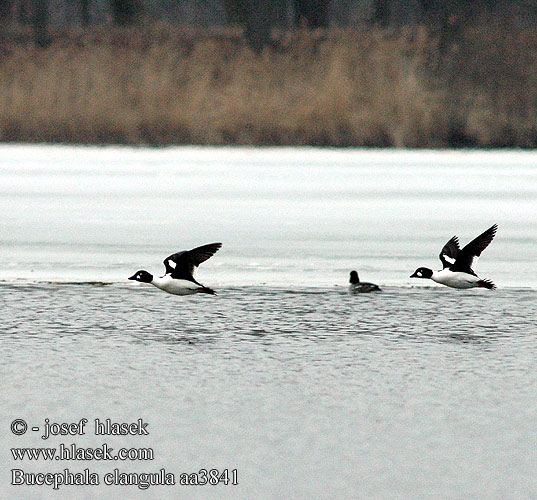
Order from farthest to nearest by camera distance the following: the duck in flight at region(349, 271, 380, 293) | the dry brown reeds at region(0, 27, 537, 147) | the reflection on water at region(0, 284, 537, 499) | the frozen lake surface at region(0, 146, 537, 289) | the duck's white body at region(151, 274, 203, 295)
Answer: the dry brown reeds at region(0, 27, 537, 147)
the frozen lake surface at region(0, 146, 537, 289)
the duck in flight at region(349, 271, 380, 293)
the duck's white body at region(151, 274, 203, 295)
the reflection on water at region(0, 284, 537, 499)

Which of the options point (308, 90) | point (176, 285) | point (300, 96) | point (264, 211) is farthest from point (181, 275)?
point (308, 90)

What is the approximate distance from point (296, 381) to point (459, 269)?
6.80ft

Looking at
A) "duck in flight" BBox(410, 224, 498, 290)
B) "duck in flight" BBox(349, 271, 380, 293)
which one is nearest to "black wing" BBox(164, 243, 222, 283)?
"duck in flight" BBox(349, 271, 380, 293)

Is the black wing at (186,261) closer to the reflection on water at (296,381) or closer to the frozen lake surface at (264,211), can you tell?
the reflection on water at (296,381)

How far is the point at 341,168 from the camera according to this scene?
1559 cm

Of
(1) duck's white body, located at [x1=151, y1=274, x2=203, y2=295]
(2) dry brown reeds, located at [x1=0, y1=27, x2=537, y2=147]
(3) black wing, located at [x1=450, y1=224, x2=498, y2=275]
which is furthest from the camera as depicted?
(2) dry brown reeds, located at [x1=0, y1=27, x2=537, y2=147]

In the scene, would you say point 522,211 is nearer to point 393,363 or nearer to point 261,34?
point 393,363

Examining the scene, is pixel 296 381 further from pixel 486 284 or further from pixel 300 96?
pixel 300 96

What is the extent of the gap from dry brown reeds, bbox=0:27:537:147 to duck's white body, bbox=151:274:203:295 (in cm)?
1041

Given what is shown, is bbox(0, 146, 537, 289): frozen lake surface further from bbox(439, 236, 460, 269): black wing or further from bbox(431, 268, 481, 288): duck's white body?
bbox(431, 268, 481, 288): duck's white body

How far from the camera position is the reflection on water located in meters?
4.75

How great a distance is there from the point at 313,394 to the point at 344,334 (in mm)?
1457

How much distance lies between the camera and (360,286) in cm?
841

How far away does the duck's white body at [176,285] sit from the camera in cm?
760
